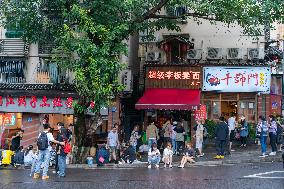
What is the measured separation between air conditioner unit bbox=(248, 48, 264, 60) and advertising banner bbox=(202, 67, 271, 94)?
0.66m

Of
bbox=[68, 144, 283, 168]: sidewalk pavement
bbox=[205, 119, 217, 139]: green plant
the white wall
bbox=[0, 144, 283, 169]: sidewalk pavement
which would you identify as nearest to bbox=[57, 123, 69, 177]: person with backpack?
bbox=[0, 144, 283, 169]: sidewalk pavement

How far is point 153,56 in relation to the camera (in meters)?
29.6

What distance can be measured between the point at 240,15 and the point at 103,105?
7301 millimetres

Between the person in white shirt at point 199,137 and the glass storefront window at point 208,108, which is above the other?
the glass storefront window at point 208,108

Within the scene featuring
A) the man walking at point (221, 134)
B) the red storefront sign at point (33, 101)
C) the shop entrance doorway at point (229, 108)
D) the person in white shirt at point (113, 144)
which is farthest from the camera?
the shop entrance doorway at point (229, 108)

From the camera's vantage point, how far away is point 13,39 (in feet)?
94.8

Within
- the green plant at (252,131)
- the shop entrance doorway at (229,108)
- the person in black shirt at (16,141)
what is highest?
the shop entrance doorway at (229,108)

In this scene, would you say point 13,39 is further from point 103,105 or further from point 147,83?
point 103,105

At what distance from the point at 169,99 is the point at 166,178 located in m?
11.5

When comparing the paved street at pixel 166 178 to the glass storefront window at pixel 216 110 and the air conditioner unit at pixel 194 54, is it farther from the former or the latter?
the air conditioner unit at pixel 194 54

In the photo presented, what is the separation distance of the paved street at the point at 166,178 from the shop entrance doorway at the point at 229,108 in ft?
30.4

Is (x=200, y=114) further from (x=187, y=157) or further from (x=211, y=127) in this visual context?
(x=187, y=157)

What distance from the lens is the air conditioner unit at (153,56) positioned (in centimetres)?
2950

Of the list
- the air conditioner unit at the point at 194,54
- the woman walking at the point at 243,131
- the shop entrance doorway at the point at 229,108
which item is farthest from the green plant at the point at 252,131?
the air conditioner unit at the point at 194,54
